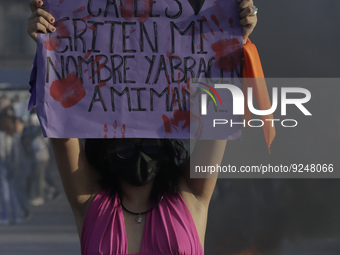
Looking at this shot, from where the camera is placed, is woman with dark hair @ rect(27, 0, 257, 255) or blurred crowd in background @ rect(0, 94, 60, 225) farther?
blurred crowd in background @ rect(0, 94, 60, 225)

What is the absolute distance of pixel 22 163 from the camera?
17.7 ft

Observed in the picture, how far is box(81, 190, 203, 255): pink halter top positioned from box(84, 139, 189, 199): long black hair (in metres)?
0.06

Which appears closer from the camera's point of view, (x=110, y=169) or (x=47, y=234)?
(x=110, y=169)

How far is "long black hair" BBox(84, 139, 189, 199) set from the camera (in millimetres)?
2320

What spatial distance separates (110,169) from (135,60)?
409mm

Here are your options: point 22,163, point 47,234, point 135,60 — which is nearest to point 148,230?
point 135,60

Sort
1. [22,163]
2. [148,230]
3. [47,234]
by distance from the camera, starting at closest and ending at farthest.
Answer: [148,230] → [47,234] → [22,163]

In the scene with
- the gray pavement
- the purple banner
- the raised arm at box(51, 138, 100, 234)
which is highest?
the purple banner

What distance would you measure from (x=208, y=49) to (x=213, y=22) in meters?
0.10

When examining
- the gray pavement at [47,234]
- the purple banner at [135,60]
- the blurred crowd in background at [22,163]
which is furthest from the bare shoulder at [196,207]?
the blurred crowd in background at [22,163]

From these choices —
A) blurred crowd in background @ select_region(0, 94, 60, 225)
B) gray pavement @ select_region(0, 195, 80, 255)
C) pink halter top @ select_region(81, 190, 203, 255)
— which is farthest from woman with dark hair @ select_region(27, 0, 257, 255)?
blurred crowd in background @ select_region(0, 94, 60, 225)

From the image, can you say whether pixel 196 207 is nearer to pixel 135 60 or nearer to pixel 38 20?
pixel 135 60

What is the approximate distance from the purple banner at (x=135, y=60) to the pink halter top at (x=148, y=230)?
0.26 metres

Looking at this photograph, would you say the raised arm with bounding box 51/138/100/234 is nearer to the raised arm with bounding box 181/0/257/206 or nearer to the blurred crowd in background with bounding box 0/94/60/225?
the raised arm with bounding box 181/0/257/206
